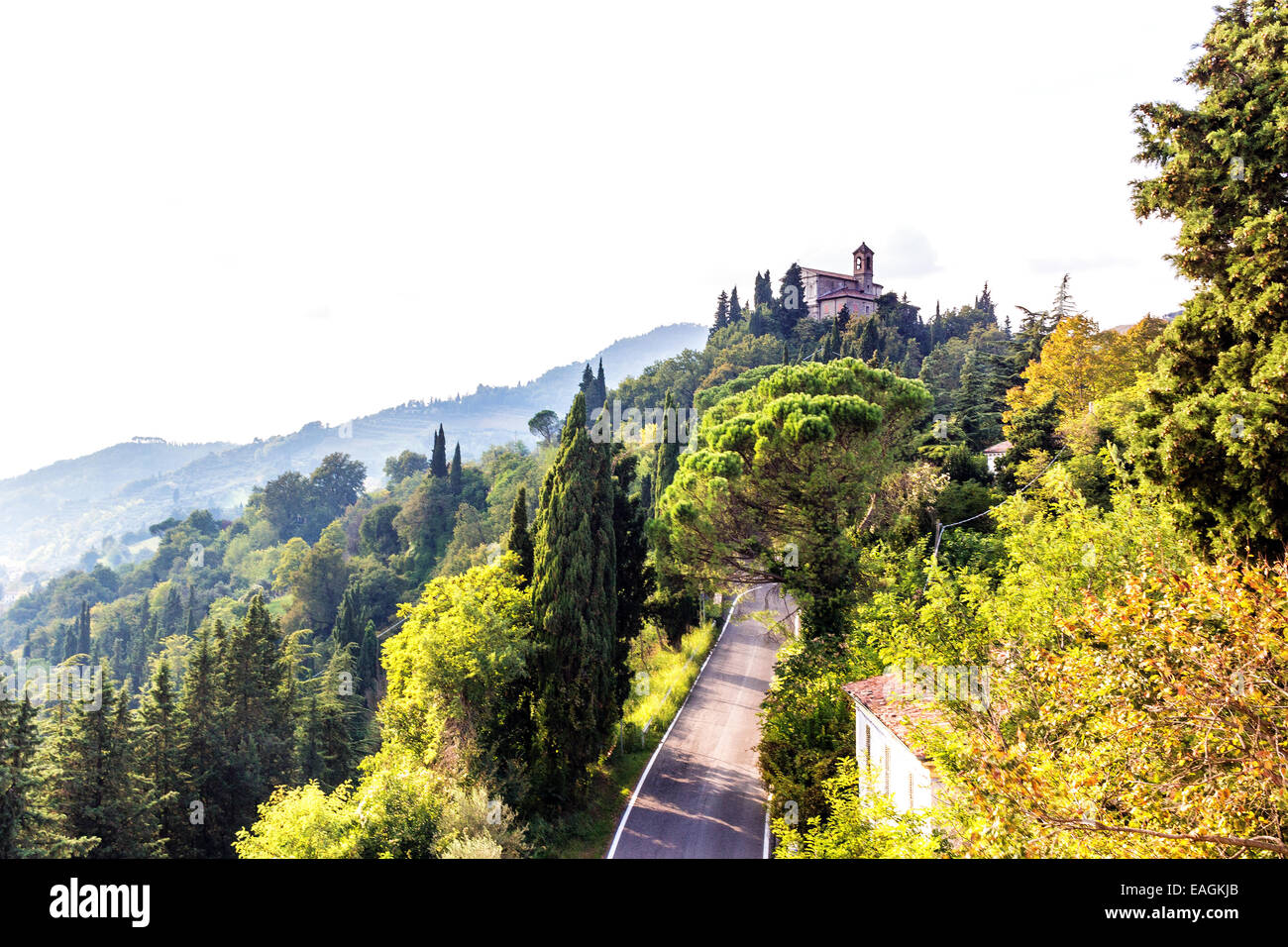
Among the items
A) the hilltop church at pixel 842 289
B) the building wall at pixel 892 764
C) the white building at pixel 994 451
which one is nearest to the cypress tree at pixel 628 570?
the building wall at pixel 892 764

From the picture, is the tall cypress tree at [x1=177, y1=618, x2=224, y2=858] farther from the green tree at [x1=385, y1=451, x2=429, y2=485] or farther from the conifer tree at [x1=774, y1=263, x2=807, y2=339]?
the green tree at [x1=385, y1=451, x2=429, y2=485]

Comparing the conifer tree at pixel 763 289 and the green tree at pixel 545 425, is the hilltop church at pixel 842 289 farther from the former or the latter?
the green tree at pixel 545 425

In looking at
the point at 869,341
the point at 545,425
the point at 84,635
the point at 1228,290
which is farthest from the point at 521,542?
the point at 84,635

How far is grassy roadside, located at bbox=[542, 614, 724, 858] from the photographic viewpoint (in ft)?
65.2

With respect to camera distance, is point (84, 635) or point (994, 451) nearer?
point (994, 451)

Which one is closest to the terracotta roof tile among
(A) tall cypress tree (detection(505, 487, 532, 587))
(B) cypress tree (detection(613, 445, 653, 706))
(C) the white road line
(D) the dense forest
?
(D) the dense forest

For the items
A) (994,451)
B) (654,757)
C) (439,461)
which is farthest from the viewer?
(439,461)

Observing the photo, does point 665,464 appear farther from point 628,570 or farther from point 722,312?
point 722,312

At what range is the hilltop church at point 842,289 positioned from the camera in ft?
300

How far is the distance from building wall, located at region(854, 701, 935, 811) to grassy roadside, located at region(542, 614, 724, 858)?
7575mm

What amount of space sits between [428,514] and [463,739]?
65.8 metres

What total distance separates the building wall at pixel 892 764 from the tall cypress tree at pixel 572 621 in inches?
335

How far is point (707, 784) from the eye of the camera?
74.1 ft

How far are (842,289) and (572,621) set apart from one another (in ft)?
264
